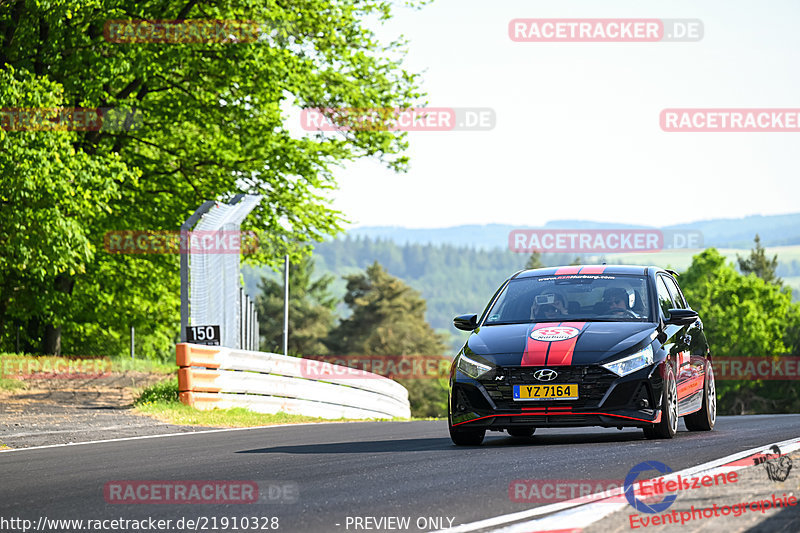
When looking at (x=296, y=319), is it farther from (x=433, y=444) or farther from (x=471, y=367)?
(x=471, y=367)

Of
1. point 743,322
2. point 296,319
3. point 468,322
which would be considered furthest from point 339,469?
point 296,319

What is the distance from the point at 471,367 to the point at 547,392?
0.77 meters

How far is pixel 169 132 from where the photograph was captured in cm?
2544

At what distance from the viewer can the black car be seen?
9633 mm

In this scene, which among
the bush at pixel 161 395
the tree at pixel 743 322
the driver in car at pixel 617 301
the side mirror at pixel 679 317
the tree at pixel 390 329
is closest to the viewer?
the side mirror at pixel 679 317

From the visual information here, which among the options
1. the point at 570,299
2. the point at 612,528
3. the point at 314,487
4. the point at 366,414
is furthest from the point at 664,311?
the point at 366,414

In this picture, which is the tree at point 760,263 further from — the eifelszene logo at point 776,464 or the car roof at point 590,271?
the eifelszene logo at point 776,464

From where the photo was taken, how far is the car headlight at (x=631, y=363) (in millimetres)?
9656

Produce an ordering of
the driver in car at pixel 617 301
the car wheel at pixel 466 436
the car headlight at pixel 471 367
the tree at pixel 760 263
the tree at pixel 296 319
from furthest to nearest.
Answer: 1. the tree at pixel 760 263
2. the tree at pixel 296 319
3. the driver in car at pixel 617 301
4. the car wheel at pixel 466 436
5. the car headlight at pixel 471 367

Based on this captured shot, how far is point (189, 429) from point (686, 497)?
Result: 8974mm

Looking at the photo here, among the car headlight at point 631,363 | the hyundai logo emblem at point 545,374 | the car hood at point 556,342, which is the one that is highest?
the car hood at point 556,342

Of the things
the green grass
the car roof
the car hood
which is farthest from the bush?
the car hood

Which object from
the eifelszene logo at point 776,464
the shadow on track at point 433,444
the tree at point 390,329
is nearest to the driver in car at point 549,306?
the shadow on track at point 433,444

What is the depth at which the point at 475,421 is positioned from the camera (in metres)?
9.91
